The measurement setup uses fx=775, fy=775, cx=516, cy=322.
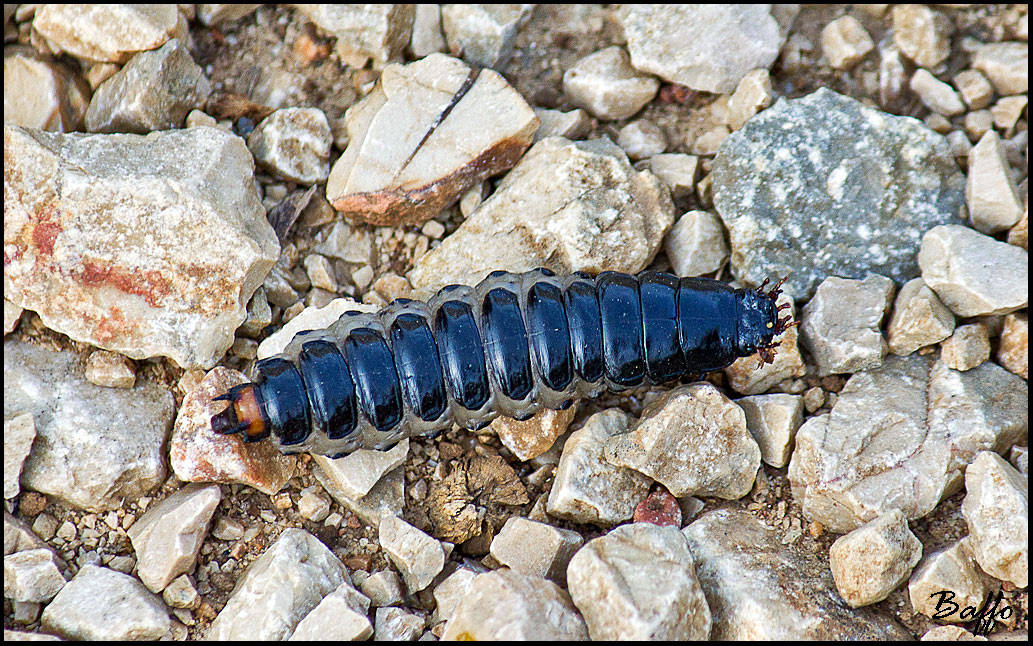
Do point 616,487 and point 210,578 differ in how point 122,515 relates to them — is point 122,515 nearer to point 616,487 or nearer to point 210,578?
point 210,578

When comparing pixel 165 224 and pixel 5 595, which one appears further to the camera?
pixel 165 224

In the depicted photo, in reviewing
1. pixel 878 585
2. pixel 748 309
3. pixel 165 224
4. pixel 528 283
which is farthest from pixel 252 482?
pixel 878 585

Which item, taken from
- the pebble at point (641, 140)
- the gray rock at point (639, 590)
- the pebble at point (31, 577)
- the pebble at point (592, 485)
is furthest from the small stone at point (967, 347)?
the pebble at point (31, 577)

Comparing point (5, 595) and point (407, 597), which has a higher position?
point (5, 595)

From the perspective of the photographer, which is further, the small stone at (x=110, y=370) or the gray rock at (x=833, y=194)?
the gray rock at (x=833, y=194)

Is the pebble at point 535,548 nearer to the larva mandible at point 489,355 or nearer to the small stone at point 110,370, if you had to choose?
the larva mandible at point 489,355
